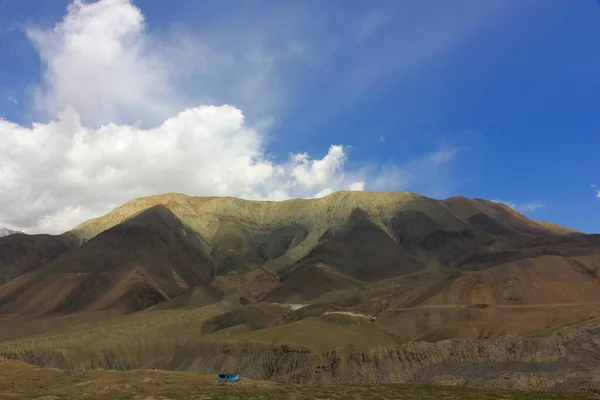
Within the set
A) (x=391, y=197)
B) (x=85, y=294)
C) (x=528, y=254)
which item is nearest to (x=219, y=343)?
(x=85, y=294)

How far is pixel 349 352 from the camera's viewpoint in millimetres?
53531

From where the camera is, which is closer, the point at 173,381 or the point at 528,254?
the point at 173,381

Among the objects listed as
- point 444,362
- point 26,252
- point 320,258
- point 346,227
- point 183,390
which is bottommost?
point 444,362

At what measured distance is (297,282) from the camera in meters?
124

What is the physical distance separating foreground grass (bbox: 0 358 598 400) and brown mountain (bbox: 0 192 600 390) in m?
11.4

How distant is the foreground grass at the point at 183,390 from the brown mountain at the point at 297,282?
37.3ft

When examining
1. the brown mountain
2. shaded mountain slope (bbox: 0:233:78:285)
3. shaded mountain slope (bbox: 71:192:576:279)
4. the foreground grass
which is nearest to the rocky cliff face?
the brown mountain

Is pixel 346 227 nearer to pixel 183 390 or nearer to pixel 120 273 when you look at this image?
pixel 120 273

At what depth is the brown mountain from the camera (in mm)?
67500

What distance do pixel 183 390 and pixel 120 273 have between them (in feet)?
316

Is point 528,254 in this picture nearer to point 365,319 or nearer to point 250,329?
point 365,319

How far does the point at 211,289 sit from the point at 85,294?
101 feet

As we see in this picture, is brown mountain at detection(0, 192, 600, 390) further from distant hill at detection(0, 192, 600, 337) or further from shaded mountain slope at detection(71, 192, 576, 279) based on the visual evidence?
shaded mountain slope at detection(71, 192, 576, 279)

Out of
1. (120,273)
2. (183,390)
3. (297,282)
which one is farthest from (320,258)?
(183,390)
